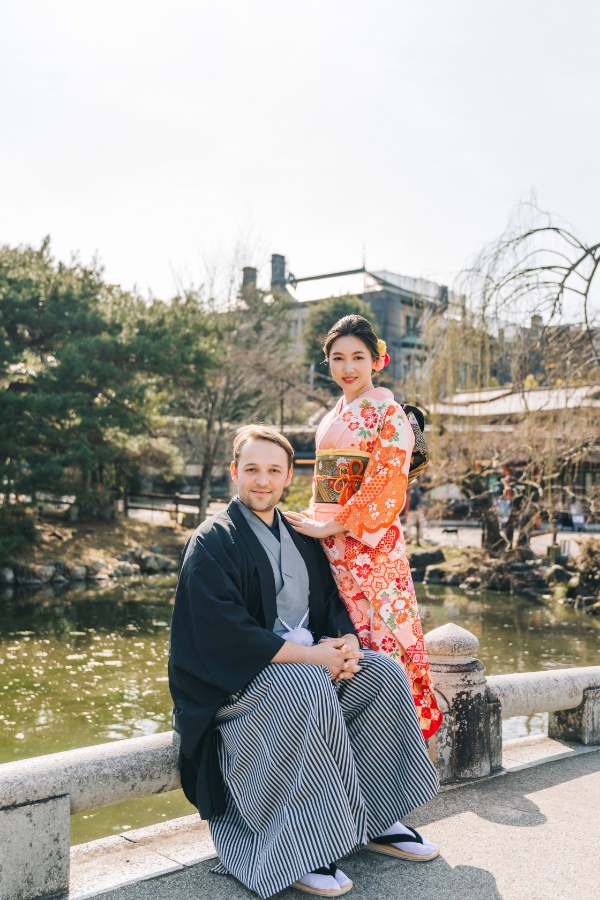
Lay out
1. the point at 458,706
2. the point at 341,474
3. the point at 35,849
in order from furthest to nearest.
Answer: the point at 458,706, the point at 341,474, the point at 35,849

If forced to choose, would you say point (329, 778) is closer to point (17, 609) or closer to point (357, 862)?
point (357, 862)

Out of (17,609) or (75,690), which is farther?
(17,609)

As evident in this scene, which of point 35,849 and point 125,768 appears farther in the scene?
point 125,768

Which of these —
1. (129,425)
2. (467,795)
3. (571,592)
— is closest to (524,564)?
(571,592)

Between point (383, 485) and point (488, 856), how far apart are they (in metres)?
1.15

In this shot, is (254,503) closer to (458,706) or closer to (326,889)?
(326,889)

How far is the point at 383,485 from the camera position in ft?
8.72

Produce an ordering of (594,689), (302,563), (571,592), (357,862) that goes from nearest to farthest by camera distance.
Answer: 1. (357,862)
2. (302,563)
3. (594,689)
4. (571,592)

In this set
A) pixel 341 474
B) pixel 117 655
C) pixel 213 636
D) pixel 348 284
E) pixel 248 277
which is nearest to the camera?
pixel 213 636

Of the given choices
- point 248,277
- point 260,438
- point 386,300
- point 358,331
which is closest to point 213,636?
point 260,438

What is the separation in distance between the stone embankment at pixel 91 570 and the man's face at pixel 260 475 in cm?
1158

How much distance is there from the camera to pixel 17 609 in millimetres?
11031

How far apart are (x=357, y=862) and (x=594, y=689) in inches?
67.3

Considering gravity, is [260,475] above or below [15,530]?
above
